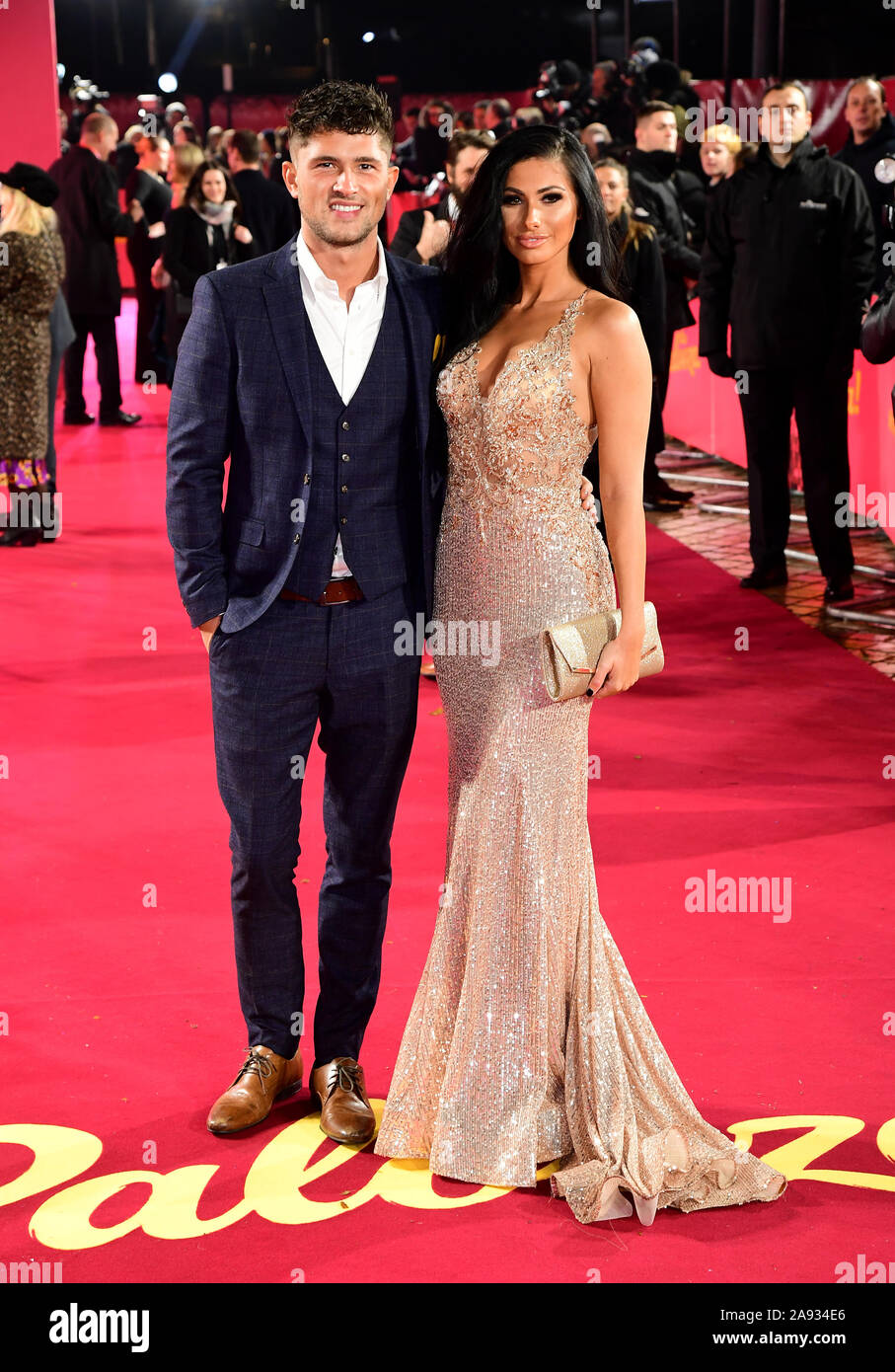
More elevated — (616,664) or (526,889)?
(616,664)

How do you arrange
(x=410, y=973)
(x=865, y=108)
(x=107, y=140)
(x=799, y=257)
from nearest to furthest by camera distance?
(x=410, y=973)
(x=799, y=257)
(x=865, y=108)
(x=107, y=140)

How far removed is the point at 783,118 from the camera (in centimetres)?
654

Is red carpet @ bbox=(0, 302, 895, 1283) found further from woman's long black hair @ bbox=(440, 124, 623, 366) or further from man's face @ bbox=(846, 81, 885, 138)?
man's face @ bbox=(846, 81, 885, 138)

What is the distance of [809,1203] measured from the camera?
2691 millimetres

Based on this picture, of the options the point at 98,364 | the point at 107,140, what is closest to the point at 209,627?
the point at 98,364

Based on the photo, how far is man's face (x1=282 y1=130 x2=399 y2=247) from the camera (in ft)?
8.57

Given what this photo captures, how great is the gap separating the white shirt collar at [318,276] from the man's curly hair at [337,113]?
0.57ft

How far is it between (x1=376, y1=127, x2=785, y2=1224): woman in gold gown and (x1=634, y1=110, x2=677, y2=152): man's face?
664 centimetres

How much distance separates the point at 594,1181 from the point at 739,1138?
0.35 m

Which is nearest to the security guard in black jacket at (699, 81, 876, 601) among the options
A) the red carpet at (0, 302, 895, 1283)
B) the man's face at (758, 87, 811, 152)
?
the man's face at (758, 87, 811, 152)

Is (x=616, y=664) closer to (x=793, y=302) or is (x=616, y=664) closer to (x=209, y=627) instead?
(x=209, y=627)

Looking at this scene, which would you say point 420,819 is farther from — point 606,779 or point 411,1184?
point 411,1184

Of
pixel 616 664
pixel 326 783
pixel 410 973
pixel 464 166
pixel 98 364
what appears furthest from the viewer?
pixel 98 364

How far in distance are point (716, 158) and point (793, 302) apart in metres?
2.63
